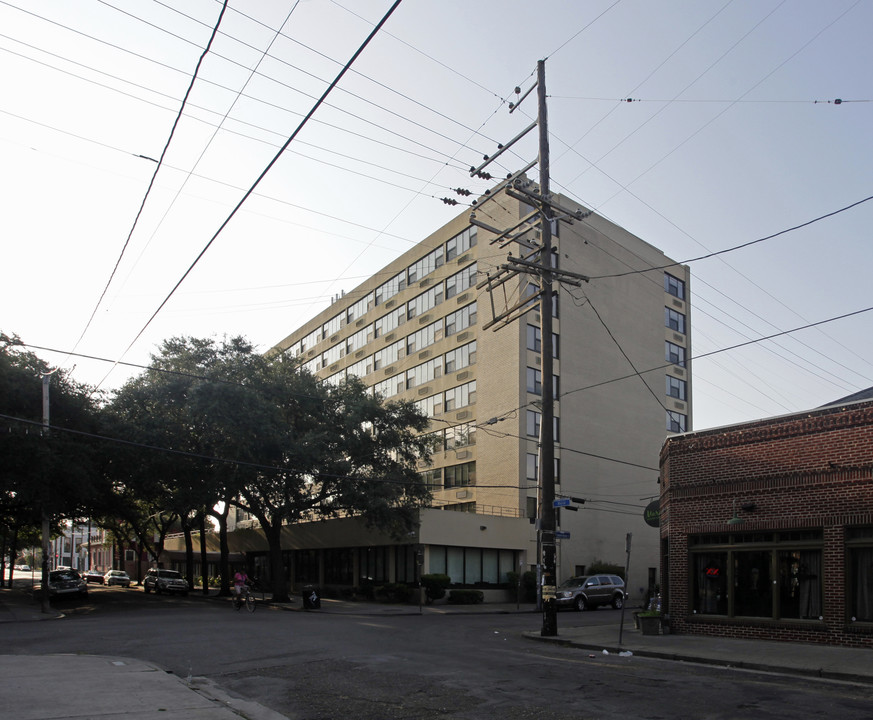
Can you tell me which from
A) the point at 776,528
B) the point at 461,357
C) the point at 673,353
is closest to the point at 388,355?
the point at 461,357

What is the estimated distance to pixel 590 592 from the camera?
37.0 meters

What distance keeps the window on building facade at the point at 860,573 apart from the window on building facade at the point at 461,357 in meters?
33.4

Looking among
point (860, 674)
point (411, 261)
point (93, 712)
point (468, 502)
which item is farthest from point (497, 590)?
point (93, 712)

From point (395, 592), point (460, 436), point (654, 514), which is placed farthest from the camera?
point (460, 436)

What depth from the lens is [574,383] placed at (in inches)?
1923

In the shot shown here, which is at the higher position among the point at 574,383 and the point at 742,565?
the point at 574,383

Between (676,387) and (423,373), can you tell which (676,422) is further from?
(423,373)

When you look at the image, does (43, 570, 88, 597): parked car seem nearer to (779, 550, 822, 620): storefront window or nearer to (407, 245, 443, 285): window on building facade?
(407, 245, 443, 285): window on building facade

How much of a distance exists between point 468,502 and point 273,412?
17.5 meters

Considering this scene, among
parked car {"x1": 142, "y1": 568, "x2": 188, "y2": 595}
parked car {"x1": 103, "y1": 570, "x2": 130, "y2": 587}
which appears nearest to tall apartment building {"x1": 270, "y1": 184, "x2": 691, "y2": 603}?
parked car {"x1": 142, "y1": 568, "x2": 188, "y2": 595}

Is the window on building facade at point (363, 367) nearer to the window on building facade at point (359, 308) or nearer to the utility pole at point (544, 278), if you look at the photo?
the window on building facade at point (359, 308)

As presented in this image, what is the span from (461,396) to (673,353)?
1690 centimetres

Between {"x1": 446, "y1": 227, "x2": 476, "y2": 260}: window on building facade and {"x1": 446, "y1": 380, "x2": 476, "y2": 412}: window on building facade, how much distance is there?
8.78 metres

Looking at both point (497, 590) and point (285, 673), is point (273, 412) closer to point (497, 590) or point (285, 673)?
point (497, 590)
